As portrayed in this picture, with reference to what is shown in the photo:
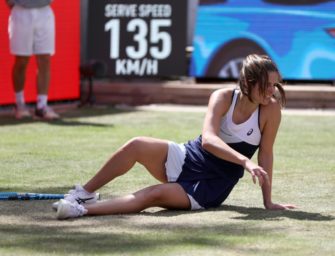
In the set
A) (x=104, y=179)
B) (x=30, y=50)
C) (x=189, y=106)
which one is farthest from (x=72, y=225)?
(x=189, y=106)

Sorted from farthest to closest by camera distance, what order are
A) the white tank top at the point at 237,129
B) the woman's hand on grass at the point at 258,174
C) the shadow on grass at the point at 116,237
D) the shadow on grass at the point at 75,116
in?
the shadow on grass at the point at 75,116 → the white tank top at the point at 237,129 → the woman's hand on grass at the point at 258,174 → the shadow on grass at the point at 116,237

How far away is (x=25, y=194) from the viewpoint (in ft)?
21.7

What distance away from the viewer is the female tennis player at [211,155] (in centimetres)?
605

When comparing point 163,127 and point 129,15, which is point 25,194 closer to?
point 163,127

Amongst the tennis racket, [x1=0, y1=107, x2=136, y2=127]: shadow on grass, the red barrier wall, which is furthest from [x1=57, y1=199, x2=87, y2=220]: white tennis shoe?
the red barrier wall

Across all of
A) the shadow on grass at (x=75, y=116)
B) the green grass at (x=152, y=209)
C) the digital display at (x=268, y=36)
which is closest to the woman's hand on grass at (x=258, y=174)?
the green grass at (x=152, y=209)

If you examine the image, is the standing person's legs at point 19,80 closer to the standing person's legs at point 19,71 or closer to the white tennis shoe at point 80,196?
the standing person's legs at point 19,71

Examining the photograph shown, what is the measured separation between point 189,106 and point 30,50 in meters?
2.71

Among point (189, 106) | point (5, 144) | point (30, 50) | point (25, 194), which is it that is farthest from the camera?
point (189, 106)

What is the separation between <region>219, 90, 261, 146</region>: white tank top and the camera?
6.24 metres

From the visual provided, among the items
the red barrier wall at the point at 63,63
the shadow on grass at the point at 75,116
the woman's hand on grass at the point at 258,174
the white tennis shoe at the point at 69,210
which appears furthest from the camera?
the red barrier wall at the point at 63,63

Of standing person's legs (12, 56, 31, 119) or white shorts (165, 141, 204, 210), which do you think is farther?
standing person's legs (12, 56, 31, 119)

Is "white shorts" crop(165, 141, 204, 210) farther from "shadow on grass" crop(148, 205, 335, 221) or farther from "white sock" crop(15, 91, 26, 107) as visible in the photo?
"white sock" crop(15, 91, 26, 107)

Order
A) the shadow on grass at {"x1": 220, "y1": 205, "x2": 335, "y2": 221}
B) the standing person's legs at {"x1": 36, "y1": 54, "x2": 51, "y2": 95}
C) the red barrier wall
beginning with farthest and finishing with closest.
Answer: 1. the red barrier wall
2. the standing person's legs at {"x1": 36, "y1": 54, "x2": 51, "y2": 95}
3. the shadow on grass at {"x1": 220, "y1": 205, "x2": 335, "y2": 221}
